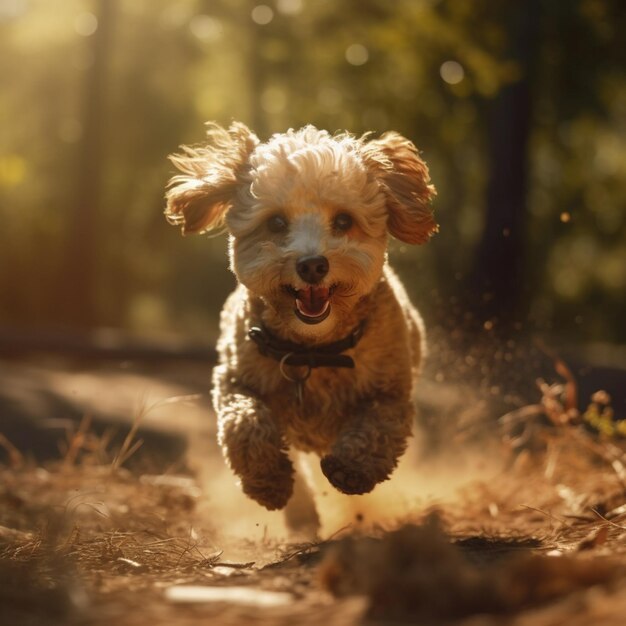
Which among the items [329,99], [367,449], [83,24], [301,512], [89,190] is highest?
[83,24]

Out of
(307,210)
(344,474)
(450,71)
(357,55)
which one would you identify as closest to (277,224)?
(307,210)

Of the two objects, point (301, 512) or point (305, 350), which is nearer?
point (305, 350)

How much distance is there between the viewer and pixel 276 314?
17.0ft

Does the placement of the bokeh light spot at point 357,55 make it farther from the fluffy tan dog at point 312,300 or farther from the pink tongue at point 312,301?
the pink tongue at point 312,301

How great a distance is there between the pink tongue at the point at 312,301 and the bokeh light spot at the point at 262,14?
15.8m

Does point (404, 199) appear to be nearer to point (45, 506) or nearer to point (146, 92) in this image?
point (45, 506)

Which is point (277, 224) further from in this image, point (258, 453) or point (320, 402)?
point (258, 453)

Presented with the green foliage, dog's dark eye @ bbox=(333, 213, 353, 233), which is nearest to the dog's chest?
dog's dark eye @ bbox=(333, 213, 353, 233)

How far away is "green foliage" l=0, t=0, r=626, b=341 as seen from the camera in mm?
16750

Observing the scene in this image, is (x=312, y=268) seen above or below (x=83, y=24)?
below

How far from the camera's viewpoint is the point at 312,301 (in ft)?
16.3

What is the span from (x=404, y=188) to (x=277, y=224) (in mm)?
772

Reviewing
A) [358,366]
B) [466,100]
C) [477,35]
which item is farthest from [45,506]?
[466,100]

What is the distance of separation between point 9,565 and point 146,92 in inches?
909
